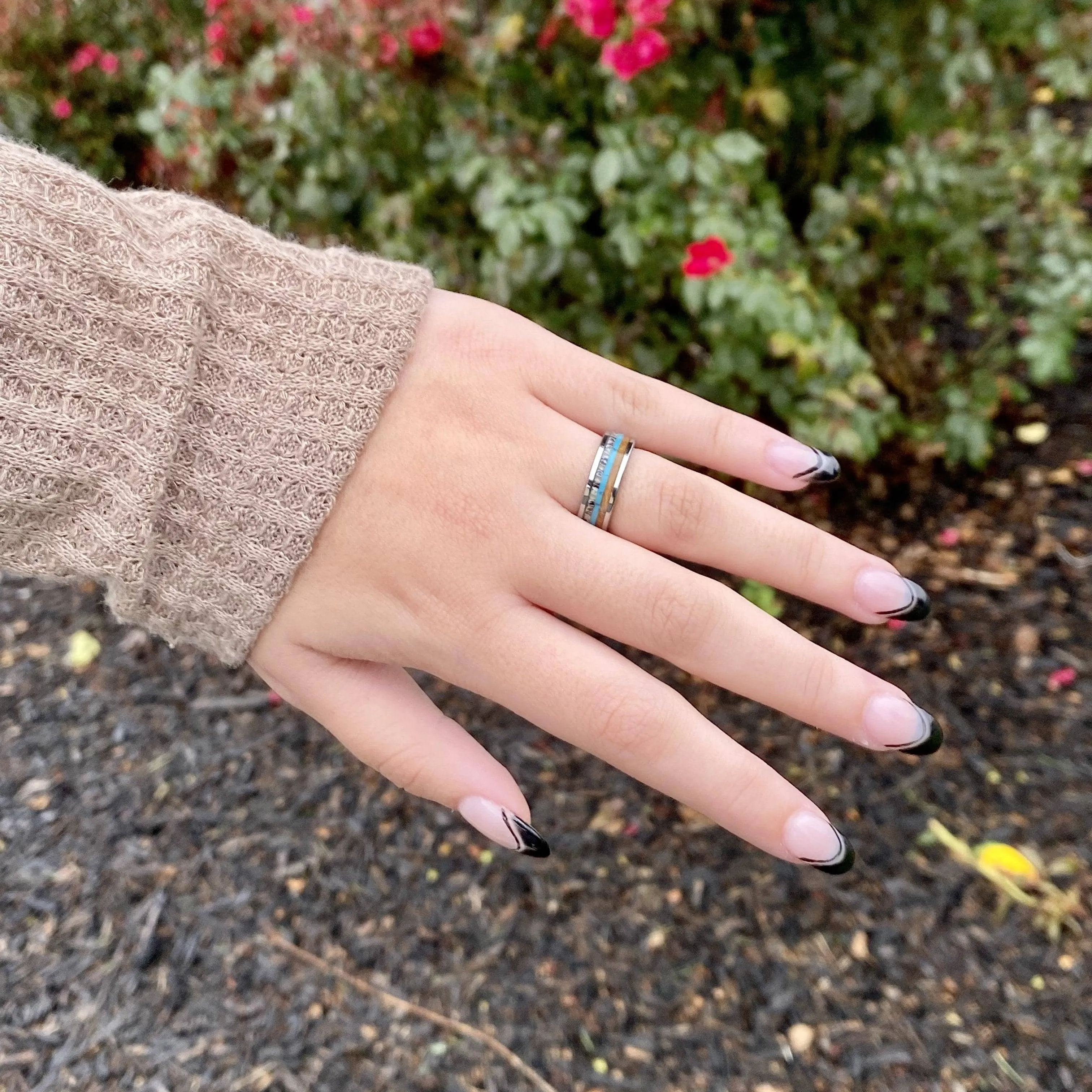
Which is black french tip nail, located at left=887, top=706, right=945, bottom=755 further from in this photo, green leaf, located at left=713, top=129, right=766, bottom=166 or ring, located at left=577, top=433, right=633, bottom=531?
green leaf, located at left=713, top=129, right=766, bottom=166

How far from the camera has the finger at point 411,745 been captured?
1209mm

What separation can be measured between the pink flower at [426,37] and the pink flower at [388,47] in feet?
0.11

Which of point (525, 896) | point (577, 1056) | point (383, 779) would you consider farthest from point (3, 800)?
point (577, 1056)

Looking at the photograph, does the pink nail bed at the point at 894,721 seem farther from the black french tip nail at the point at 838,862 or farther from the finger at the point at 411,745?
the finger at the point at 411,745

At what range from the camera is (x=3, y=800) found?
217cm

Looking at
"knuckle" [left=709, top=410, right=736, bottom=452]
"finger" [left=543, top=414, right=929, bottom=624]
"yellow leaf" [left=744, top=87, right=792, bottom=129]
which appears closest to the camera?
"finger" [left=543, top=414, right=929, bottom=624]

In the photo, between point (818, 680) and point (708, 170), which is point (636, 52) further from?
point (818, 680)

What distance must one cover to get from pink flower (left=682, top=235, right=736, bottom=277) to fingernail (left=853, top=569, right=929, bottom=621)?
2.74 ft

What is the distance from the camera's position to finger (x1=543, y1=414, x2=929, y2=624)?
116 cm

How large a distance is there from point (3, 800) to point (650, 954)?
62.9 inches

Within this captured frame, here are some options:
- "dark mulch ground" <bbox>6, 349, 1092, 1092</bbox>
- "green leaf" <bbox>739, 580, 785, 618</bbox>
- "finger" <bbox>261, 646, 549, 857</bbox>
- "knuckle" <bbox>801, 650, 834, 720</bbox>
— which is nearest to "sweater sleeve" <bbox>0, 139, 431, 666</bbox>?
"finger" <bbox>261, 646, 549, 857</bbox>

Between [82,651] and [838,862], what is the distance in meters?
2.13

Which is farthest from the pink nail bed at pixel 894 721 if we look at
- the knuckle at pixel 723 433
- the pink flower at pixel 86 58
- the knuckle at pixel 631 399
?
the pink flower at pixel 86 58

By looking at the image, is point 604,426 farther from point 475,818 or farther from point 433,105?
point 433,105
